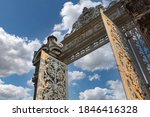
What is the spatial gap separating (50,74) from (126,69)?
325cm

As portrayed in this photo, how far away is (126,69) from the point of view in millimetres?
4301

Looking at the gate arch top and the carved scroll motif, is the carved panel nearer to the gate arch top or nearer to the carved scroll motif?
the gate arch top

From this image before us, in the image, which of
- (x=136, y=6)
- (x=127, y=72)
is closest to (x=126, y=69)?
(x=127, y=72)

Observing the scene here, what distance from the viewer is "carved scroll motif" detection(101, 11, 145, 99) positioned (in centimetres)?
385

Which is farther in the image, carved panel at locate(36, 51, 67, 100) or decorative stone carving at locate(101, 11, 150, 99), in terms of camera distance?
carved panel at locate(36, 51, 67, 100)

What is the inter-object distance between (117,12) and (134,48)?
155cm

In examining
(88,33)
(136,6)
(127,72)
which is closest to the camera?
(127,72)

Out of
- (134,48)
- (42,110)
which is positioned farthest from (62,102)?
(134,48)

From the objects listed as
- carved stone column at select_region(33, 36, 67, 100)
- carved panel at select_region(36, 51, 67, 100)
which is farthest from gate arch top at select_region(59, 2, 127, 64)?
carved panel at select_region(36, 51, 67, 100)

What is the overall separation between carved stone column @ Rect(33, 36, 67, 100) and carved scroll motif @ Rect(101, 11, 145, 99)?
2.75m

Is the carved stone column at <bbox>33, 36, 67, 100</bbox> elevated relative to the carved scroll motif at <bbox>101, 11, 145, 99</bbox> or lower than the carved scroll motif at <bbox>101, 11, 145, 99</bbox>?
elevated

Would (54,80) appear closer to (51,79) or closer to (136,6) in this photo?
(51,79)

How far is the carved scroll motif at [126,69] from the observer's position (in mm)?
3851

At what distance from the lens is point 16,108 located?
361cm
